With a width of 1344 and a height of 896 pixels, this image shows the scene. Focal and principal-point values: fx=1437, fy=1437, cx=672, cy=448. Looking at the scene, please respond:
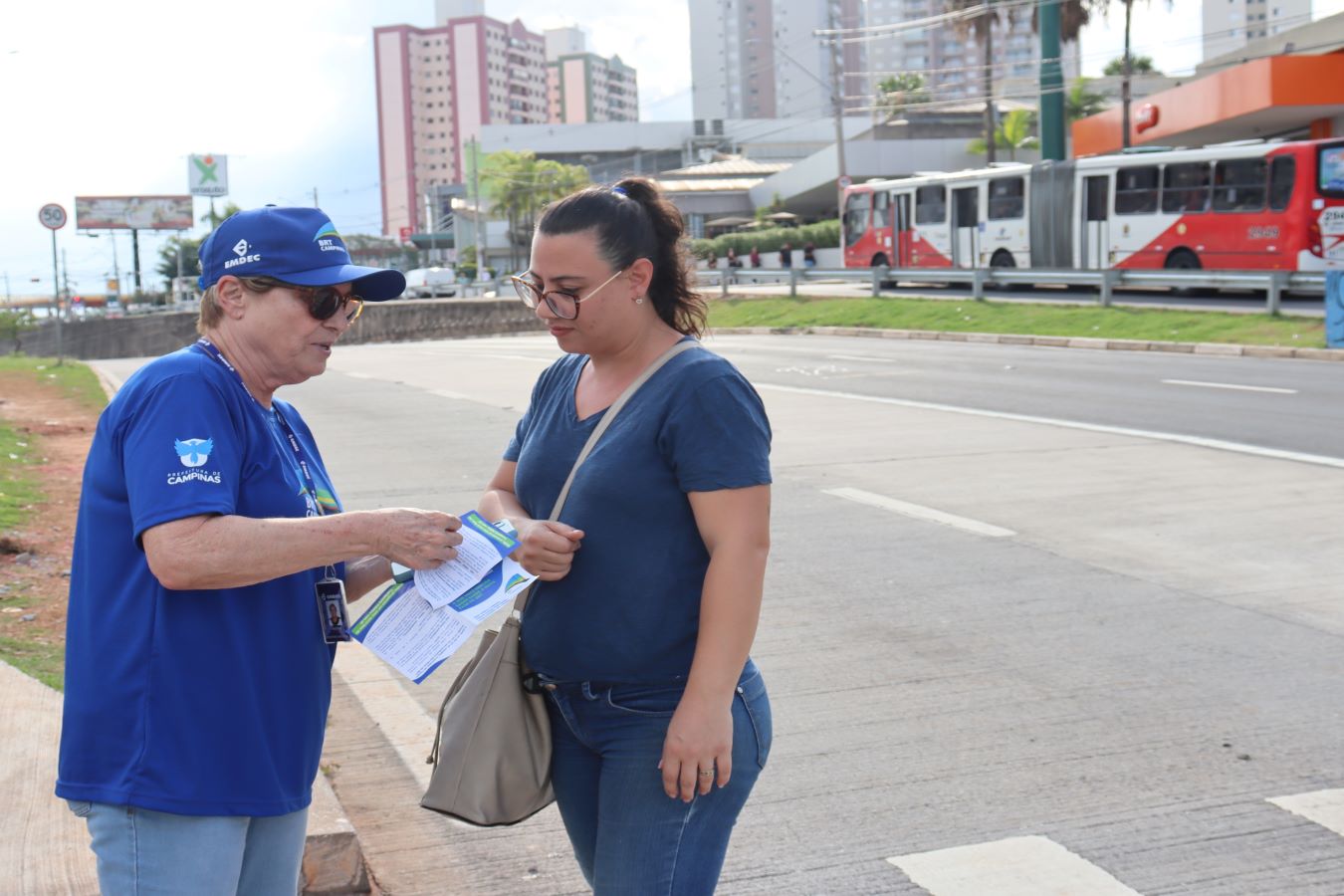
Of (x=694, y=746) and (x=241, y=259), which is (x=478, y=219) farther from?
(x=694, y=746)

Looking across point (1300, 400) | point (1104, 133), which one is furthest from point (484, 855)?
point (1104, 133)

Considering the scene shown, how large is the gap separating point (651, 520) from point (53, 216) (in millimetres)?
35964

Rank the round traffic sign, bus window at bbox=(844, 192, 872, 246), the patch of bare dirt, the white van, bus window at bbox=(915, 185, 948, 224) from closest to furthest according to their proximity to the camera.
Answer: the patch of bare dirt
the round traffic sign
bus window at bbox=(915, 185, 948, 224)
bus window at bbox=(844, 192, 872, 246)
the white van

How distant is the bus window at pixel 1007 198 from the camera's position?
1383 inches

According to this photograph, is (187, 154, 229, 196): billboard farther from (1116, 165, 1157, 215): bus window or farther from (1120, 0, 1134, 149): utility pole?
(1116, 165, 1157, 215): bus window

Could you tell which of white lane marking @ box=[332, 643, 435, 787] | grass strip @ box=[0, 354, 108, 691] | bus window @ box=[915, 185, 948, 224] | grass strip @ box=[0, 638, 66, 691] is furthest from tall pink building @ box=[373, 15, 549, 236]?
white lane marking @ box=[332, 643, 435, 787]

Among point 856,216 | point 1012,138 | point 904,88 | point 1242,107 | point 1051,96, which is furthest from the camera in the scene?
point 904,88

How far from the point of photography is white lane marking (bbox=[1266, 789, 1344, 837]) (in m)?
4.50

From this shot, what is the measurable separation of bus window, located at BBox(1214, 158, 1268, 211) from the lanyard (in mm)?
28197

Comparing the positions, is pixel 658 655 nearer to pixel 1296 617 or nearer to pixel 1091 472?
pixel 1296 617

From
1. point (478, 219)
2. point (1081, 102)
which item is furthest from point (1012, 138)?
point (478, 219)

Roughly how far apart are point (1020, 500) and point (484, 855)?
6.68 meters

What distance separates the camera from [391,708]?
6.09m

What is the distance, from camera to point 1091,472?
11.4m
